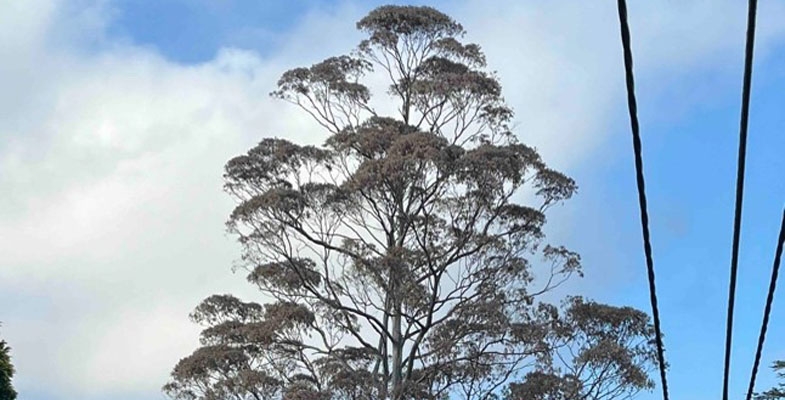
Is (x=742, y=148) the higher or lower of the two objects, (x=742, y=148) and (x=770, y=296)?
the lower

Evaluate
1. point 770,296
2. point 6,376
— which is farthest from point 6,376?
point 770,296

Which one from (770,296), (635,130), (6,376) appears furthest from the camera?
(6,376)

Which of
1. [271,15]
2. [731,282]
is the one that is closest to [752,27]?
[731,282]

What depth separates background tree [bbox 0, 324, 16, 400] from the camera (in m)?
15.0

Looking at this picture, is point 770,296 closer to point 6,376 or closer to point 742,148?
point 742,148

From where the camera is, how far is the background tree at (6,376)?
15.0 metres

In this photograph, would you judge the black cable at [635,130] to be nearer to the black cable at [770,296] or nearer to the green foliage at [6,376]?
the black cable at [770,296]

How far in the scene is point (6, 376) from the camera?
15.1m

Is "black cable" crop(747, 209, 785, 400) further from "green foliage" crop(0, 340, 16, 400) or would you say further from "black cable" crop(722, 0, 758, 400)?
"green foliage" crop(0, 340, 16, 400)

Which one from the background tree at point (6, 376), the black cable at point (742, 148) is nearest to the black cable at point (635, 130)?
the black cable at point (742, 148)

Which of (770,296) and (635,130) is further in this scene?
(770,296)

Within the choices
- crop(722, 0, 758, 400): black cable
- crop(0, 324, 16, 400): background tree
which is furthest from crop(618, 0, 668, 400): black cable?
crop(0, 324, 16, 400): background tree

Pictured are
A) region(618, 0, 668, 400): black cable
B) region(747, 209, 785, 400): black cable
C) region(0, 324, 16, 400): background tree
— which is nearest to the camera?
region(618, 0, 668, 400): black cable

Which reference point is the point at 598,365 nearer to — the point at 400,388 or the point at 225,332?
Answer: the point at 400,388
